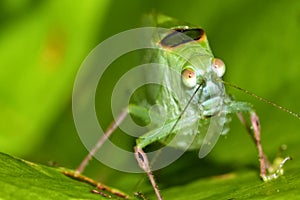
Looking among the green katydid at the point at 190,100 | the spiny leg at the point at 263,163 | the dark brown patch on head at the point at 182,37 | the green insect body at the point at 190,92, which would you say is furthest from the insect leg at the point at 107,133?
the spiny leg at the point at 263,163

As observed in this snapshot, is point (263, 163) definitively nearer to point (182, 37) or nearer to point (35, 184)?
point (182, 37)

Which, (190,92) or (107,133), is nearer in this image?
(190,92)

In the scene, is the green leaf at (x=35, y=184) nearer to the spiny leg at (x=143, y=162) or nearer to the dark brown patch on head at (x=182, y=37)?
the spiny leg at (x=143, y=162)

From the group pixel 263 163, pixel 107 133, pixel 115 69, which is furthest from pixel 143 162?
pixel 115 69

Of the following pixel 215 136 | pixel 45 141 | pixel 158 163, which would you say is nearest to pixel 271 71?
pixel 215 136

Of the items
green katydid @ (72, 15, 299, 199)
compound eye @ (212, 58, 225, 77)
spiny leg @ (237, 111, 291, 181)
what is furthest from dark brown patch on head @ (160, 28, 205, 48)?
spiny leg @ (237, 111, 291, 181)
